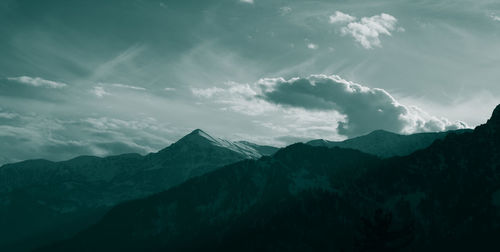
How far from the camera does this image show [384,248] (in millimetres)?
61625

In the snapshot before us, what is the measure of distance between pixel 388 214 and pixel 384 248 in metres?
4.17

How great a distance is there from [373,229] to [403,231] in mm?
3850

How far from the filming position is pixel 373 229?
61531 mm

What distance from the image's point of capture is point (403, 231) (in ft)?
204

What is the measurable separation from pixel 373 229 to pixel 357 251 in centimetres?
407

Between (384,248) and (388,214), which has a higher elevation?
(388,214)

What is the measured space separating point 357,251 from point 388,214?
6077 millimetres

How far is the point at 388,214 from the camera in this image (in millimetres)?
62750

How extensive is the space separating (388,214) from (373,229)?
2948 mm

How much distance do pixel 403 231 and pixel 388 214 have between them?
265 cm

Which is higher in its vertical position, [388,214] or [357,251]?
[388,214]

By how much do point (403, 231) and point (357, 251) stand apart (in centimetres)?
620
